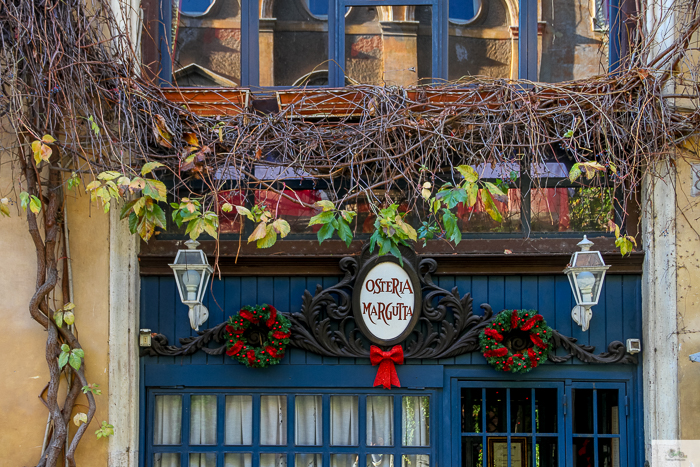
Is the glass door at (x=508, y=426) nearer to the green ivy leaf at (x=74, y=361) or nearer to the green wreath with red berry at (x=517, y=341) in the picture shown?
the green wreath with red berry at (x=517, y=341)

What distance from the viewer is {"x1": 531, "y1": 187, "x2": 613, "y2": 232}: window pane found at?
5102mm

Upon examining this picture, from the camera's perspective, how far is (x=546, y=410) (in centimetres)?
495

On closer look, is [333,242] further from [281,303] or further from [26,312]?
[26,312]

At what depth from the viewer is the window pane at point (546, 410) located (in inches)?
194

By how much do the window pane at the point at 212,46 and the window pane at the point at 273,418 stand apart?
2786mm

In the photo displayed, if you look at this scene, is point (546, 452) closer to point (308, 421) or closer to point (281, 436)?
point (308, 421)

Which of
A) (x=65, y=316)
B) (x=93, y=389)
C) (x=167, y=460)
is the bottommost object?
(x=167, y=460)

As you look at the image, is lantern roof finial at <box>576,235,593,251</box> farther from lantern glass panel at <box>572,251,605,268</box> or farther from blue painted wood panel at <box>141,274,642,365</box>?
blue painted wood panel at <box>141,274,642,365</box>

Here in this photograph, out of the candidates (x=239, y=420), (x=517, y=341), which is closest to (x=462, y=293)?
(x=517, y=341)

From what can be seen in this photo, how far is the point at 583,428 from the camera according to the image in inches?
193

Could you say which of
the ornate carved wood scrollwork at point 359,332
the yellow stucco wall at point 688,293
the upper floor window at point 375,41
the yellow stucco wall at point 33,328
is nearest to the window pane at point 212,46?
the upper floor window at point 375,41

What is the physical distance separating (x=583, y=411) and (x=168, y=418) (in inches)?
134

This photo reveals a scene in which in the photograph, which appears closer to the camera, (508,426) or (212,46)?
(508,426)
